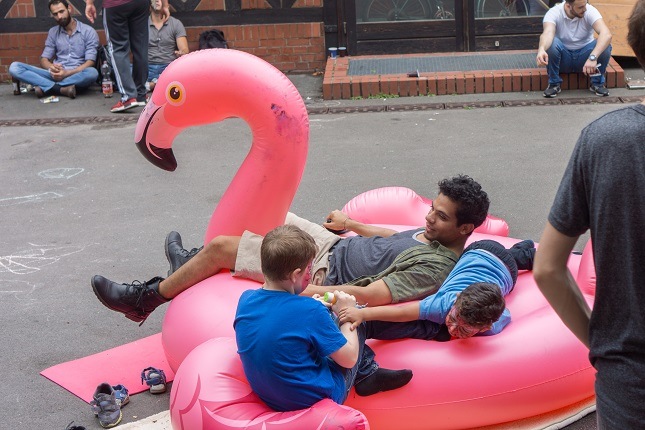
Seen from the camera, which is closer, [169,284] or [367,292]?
[367,292]

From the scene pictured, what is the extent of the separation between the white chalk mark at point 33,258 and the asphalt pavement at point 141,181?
13 millimetres

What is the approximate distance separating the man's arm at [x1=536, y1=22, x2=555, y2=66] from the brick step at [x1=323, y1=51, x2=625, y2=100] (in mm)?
527

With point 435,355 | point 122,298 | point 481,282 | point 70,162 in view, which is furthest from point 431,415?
point 70,162

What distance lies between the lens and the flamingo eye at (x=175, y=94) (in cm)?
422

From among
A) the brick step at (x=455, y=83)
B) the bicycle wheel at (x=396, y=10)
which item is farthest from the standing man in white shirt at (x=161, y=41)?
the bicycle wheel at (x=396, y=10)

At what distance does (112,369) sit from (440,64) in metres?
6.69

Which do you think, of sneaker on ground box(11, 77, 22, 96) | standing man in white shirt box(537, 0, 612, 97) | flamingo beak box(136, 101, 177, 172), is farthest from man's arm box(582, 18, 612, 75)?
sneaker on ground box(11, 77, 22, 96)

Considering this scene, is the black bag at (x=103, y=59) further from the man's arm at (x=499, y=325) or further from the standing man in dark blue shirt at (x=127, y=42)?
the man's arm at (x=499, y=325)

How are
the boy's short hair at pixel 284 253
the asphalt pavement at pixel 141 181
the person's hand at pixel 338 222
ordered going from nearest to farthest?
the boy's short hair at pixel 284 253
the person's hand at pixel 338 222
the asphalt pavement at pixel 141 181

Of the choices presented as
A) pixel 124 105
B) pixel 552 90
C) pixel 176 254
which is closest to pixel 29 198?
pixel 124 105

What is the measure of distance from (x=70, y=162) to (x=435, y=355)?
537 centimetres

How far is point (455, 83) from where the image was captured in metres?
9.70

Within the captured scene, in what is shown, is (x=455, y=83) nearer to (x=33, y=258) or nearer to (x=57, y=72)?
(x=57, y=72)

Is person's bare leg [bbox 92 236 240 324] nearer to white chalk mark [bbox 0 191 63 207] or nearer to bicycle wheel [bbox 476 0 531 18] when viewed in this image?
white chalk mark [bbox 0 191 63 207]
